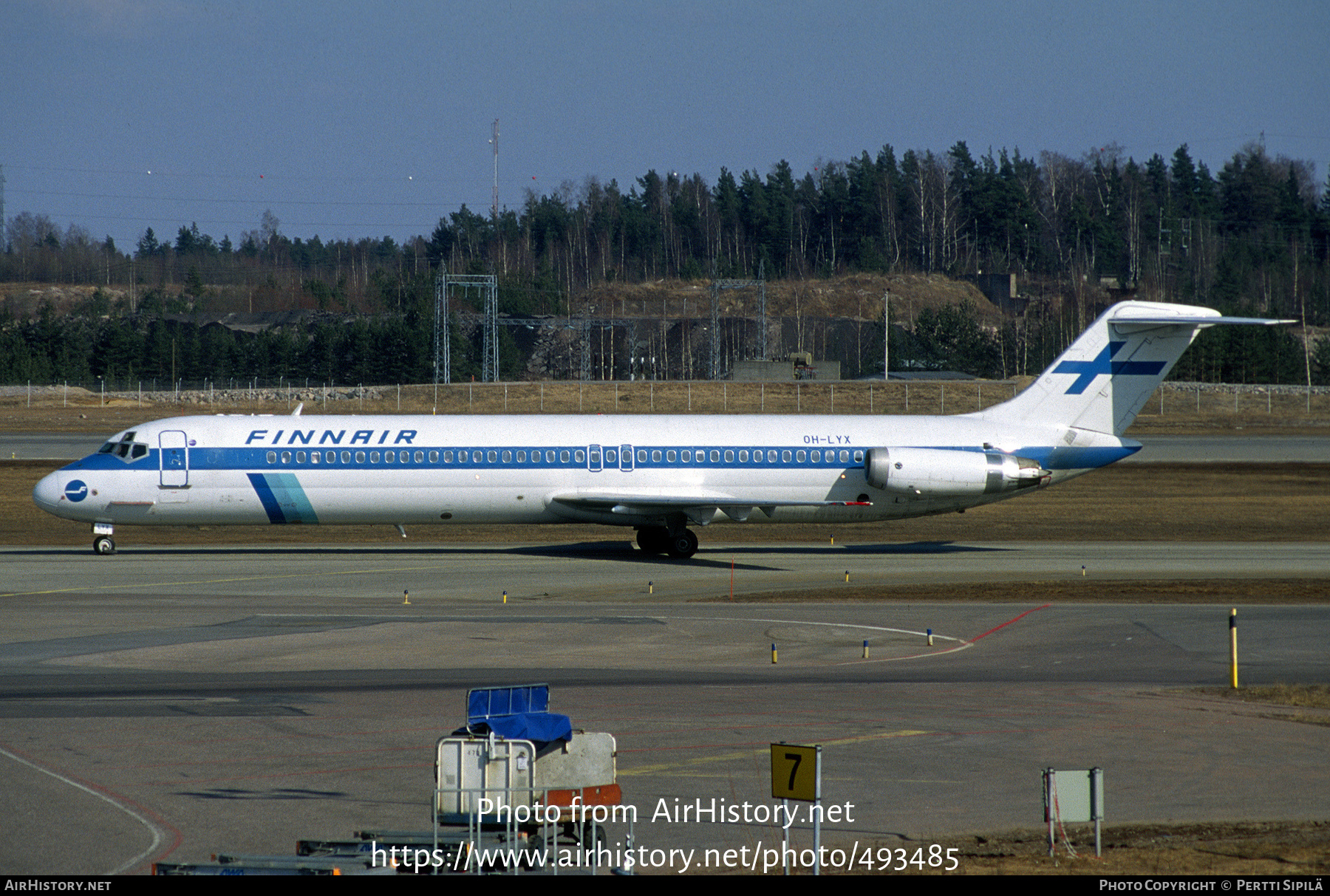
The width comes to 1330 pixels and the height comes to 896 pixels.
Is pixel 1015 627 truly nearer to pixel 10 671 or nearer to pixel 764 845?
pixel 764 845

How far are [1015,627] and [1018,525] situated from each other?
20.2 meters

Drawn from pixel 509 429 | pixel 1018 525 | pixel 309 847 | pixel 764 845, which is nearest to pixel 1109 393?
pixel 1018 525

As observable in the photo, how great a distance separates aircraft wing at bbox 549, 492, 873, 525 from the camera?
107 ft

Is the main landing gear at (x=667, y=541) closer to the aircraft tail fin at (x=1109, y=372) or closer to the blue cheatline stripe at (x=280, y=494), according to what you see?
the blue cheatline stripe at (x=280, y=494)

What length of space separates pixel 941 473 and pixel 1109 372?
234 inches

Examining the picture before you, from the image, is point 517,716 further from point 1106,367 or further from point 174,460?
point 1106,367

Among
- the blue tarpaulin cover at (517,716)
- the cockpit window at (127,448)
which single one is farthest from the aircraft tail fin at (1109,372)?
the blue tarpaulin cover at (517,716)

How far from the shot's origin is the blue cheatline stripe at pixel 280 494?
32.0 m

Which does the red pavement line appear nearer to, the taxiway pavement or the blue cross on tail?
the taxiway pavement

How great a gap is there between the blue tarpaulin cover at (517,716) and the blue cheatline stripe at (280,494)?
75.0ft

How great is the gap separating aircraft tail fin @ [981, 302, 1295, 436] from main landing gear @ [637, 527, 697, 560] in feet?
34.1

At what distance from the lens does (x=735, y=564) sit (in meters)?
32.6

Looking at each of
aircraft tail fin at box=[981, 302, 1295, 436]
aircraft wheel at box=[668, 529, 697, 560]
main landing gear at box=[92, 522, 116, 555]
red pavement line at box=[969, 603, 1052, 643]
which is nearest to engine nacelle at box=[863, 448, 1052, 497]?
aircraft tail fin at box=[981, 302, 1295, 436]

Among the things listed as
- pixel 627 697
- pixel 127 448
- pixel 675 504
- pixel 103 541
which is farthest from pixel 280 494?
pixel 627 697
